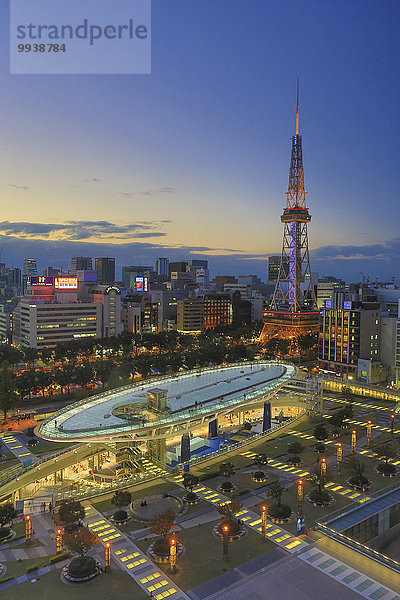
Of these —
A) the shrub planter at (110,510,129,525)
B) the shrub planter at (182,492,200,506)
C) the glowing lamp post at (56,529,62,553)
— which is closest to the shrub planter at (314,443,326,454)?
the shrub planter at (182,492,200,506)

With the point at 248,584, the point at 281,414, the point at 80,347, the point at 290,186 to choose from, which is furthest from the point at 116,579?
the point at 290,186

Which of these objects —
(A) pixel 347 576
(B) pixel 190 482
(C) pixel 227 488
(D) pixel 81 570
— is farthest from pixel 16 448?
(A) pixel 347 576

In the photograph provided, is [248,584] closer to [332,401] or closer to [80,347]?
[332,401]

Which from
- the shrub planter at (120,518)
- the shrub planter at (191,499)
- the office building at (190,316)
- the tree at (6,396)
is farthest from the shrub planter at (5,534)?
the office building at (190,316)

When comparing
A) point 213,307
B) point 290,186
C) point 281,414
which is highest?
point 290,186

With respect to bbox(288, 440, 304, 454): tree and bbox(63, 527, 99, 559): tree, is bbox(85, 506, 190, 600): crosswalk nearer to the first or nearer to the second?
bbox(63, 527, 99, 559): tree
